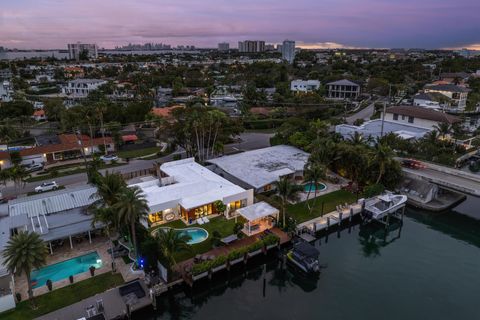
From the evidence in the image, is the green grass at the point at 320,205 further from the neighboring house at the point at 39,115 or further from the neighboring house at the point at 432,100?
the neighboring house at the point at 39,115

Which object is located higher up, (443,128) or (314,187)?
(443,128)

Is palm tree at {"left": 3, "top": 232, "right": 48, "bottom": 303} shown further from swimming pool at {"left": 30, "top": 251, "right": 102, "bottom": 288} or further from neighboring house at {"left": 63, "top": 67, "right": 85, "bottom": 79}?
neighboring house at {"left": 63, "top": 67, "right": 85, "bottom": 79}

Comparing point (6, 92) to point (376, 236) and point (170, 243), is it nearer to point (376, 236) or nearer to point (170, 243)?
point (170, 243)

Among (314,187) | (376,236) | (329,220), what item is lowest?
(376,236)

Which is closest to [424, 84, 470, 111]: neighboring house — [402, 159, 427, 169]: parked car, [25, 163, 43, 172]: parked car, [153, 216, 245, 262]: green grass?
[402, 159, 427, 169]: parked car

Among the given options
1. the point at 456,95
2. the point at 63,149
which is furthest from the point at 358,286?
the point at 456,95

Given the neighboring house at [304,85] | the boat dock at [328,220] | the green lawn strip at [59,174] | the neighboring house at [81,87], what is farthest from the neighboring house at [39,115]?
the neighboring house at [304,85]

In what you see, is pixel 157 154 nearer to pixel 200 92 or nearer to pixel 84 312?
pixel 84 312
